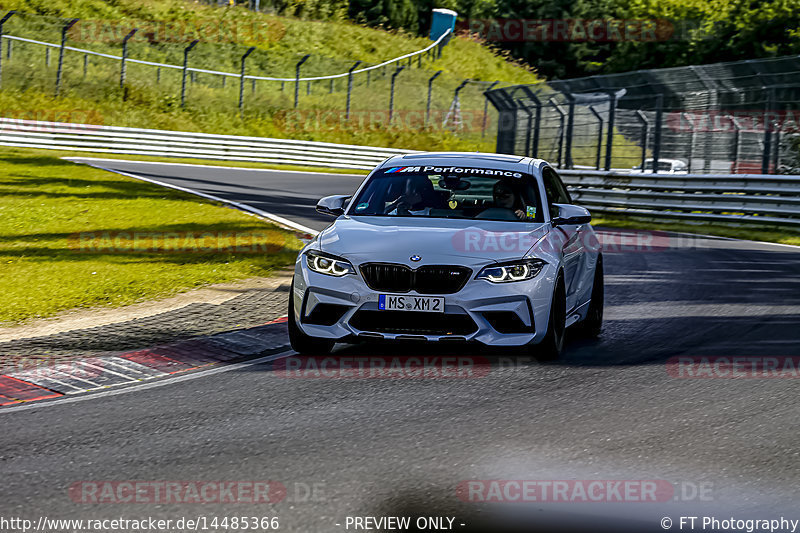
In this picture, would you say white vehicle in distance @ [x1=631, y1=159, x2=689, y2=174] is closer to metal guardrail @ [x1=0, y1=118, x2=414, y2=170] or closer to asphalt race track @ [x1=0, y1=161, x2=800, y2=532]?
asphalt race track @ [x1=0, y1=161, x2=800, y2=532]

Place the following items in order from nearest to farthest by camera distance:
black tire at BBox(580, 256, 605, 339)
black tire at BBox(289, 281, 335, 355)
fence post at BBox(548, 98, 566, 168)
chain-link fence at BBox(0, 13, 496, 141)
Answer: black tire at BBox(289, 281, 335, 355) < black tire at BBox(580, 256, 605, 339) < fence post at BBox(548, 98, 566, 168) < chain-link fence at BBox(0, 13, 496, 141)

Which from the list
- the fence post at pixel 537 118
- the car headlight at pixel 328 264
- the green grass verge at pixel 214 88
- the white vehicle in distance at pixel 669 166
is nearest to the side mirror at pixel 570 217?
the car headlight at pixel 328 264

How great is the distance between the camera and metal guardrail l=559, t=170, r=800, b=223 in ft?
71.5

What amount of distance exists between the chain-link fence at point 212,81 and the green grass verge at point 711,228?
16.3 metres

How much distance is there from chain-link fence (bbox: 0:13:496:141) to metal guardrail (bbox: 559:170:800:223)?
47.6 feet

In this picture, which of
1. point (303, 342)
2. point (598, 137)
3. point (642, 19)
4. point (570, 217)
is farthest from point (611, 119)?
point (642, 19)

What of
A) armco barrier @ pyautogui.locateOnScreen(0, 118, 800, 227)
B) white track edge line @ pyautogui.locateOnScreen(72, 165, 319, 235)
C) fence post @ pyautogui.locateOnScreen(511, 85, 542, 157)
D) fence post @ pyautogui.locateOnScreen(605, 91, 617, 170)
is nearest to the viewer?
white track edge line @ pyautogui.locateOnScreen(72, 165, 319, 235)

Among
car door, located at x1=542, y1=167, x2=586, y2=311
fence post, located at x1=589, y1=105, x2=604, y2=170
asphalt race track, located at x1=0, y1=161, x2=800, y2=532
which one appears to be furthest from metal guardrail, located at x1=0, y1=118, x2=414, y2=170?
asphalt race track, located at x1=0, y1=161, x2=800, y2=532

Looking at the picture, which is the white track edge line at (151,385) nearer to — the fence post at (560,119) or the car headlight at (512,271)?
the car headlight at (512,271)

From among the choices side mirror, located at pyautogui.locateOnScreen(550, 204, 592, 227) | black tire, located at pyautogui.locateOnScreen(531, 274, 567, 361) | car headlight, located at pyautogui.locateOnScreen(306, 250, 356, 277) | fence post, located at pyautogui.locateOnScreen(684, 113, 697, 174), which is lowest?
fence post, located at pyautogui.locateOnScreen(684, 113, 697, 174)

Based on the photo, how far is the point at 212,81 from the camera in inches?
1806

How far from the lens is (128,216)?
60.4ft

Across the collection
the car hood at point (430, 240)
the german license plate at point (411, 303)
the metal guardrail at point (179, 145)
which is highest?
the car hood at point (430, 240)

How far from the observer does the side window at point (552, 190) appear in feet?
29.5
